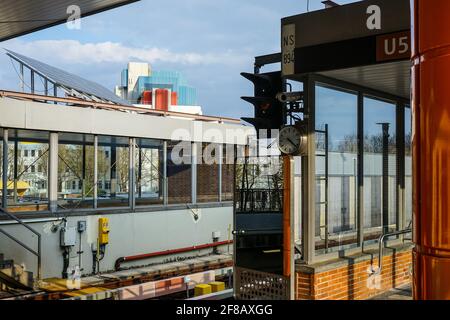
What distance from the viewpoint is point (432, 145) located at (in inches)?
84.4

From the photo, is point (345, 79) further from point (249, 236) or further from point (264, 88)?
point (249, 236)

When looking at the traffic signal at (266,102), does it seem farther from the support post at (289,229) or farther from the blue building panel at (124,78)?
the blue building panel at (124,78)

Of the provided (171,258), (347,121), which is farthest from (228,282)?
(347,121)

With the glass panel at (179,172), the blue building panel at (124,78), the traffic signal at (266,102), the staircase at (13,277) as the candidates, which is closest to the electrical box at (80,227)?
the staircase at (13,277)

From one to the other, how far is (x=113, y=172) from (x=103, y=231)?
1.79 meters

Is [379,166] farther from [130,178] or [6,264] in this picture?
[6,264]

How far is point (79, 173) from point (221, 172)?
Result: 4.99m

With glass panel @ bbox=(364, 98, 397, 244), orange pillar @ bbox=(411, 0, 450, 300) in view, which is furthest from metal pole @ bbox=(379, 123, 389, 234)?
orange pillar @ bbox=(411, 0, 450, 300)

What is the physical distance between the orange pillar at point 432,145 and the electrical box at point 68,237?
9.84m

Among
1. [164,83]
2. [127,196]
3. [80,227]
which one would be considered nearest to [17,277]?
[80,227]

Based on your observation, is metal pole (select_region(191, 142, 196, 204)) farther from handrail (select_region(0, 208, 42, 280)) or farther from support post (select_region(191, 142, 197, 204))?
handrail (select_region(0, 208, 42, 280))

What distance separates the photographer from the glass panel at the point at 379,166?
795 cm

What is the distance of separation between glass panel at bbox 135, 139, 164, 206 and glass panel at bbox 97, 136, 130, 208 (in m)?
0.33

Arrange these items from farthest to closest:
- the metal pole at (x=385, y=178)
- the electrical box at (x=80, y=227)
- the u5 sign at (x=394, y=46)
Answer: the electrical box at (x=80, y=227) < the metal pole at (x=385, y=178) < the u5 sign at (x=394, y=46)
